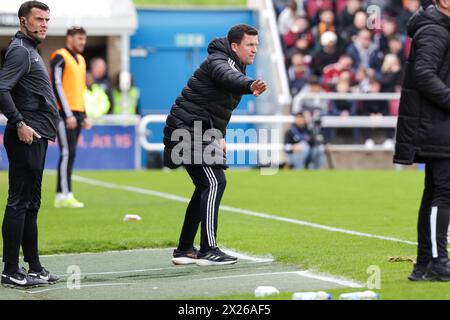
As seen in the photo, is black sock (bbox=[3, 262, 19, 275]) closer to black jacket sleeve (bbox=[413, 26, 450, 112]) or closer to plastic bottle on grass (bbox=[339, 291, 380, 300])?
plastic bottle on grass (bbox=[339, 291, 380, 300])

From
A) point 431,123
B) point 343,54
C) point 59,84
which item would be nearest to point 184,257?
point 431,123

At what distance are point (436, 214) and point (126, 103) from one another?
59.2 ft

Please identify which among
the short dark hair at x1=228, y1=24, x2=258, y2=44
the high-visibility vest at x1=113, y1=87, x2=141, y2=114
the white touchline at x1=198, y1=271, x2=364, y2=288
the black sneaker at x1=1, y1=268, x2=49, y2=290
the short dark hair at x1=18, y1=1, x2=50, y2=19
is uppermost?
the short dark hair at x1=18, y1=1, x2=50, y2=19

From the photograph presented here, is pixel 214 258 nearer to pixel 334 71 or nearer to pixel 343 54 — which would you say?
pixel 334 71

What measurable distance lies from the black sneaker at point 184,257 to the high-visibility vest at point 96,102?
14.7 metres

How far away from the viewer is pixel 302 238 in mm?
11414

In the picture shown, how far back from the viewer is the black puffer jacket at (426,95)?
8.12m

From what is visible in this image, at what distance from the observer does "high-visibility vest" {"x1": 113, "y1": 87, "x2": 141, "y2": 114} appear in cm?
2575

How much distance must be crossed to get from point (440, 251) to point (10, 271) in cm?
336

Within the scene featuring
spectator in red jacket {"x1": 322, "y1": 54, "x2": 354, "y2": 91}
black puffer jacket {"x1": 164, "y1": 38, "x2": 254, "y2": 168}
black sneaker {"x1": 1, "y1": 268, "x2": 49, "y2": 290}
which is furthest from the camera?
spectator in red jacket {"x1": 322, "y1": 54, "x2": 354, "y2": 91}

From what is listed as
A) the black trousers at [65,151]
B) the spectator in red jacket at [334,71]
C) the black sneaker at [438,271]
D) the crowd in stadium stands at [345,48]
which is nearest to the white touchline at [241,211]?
the black trousers at [65,151]

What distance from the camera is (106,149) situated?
24.6 m

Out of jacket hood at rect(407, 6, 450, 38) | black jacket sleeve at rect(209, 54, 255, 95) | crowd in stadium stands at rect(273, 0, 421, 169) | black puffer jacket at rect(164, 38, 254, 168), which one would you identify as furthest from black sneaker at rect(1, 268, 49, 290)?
crowd in stadium stands at rect(273, 0, 421, 169)

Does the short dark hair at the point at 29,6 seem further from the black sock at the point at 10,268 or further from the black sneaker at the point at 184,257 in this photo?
the black sneaker at the point at 184,257
